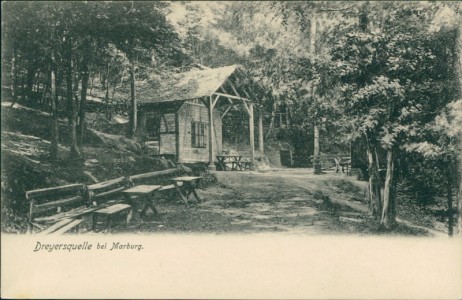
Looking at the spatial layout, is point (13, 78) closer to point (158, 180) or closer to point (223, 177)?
point (158, 180)

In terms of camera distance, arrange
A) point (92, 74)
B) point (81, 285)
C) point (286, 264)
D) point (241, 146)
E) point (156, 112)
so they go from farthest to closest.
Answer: point (241, 146) → point (156, 112) → point (92, 74) → point (286, 264) → point (81, 285)

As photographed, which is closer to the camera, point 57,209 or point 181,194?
point 57,209

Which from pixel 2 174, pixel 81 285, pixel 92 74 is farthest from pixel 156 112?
pixel 81 285

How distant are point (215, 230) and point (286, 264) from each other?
98 centimetres

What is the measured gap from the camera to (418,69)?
5.16 m

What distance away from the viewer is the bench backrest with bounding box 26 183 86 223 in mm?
4223

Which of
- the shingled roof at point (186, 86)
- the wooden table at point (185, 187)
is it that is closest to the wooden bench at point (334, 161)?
the shingled roof at point (186, 86)

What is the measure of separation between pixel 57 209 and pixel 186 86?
418 centimetres

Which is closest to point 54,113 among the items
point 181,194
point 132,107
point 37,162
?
point 37,162

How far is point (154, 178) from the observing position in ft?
17.5

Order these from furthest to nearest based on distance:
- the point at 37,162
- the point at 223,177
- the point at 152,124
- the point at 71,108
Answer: the point at 152,124 < the point at 223,177 < the point at 71,108 < the point at 37,162

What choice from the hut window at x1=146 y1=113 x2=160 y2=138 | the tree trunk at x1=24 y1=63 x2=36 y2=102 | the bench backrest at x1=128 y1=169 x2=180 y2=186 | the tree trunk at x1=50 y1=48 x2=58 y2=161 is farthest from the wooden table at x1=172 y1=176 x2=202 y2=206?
the tree trunk at x1=24 y1=63 x2=36 y2=102

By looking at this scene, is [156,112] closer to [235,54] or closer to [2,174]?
[235,54]

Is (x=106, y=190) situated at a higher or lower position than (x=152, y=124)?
lower
